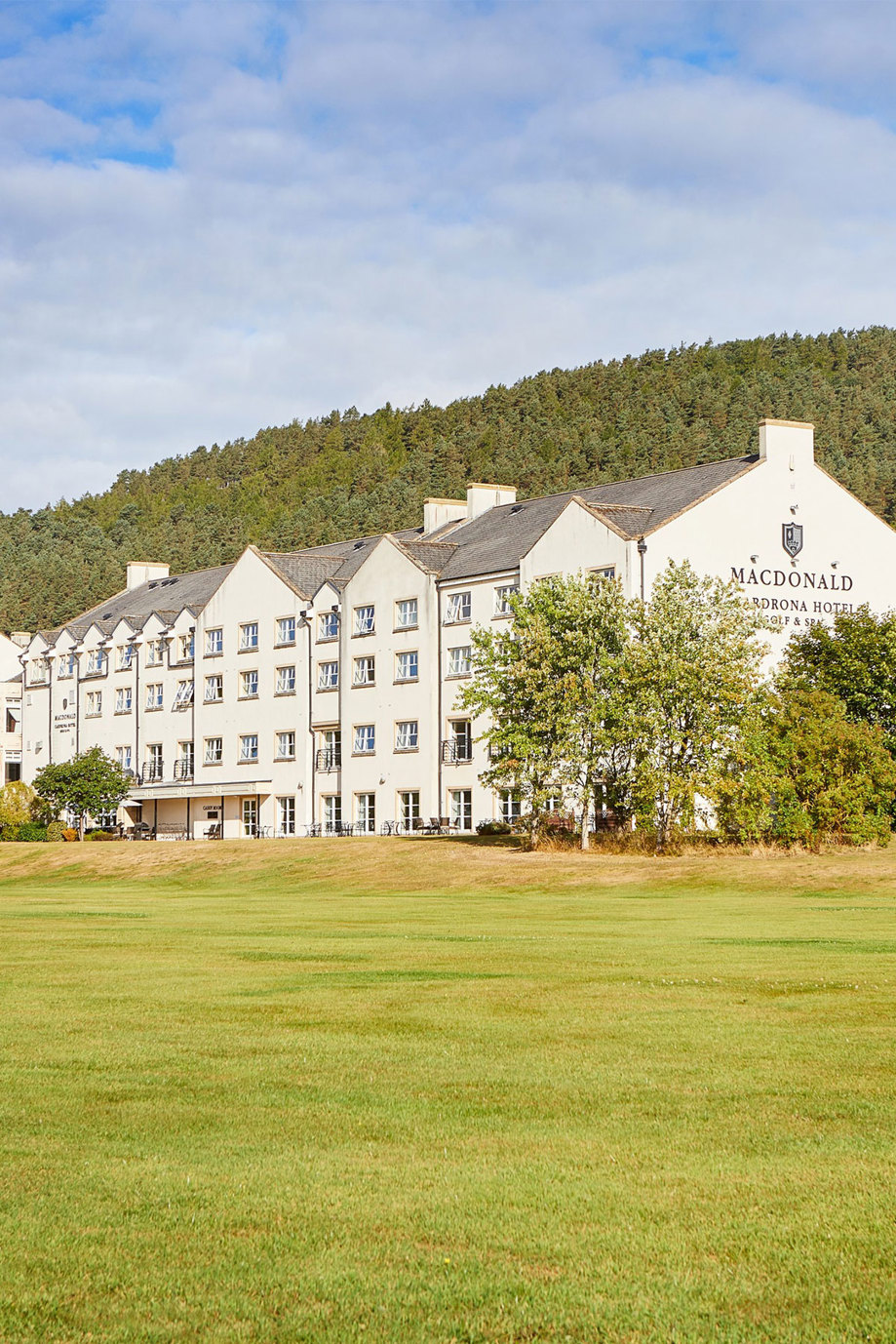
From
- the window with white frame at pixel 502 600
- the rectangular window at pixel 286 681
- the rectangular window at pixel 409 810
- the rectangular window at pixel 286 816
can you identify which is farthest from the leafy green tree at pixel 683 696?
the rectangular window at pixel 286 681

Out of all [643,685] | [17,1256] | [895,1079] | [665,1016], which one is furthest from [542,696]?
[17,1256]

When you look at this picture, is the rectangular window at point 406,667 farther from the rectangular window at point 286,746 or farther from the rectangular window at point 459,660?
the rectangular window at point 286,746

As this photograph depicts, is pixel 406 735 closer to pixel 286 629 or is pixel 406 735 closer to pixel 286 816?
pixel 286 816

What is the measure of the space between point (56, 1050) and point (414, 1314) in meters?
7.05

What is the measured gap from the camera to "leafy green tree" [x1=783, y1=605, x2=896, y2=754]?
55.4 m

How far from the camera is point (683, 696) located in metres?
50.3

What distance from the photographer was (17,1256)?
736 centimetres

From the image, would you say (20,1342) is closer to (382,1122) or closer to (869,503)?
(382,1122)

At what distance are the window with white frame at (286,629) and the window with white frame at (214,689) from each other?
559 cm

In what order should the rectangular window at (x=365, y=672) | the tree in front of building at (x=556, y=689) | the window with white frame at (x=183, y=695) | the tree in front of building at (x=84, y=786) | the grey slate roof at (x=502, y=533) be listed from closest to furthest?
1. the tree in front of building at (x=556, y=689)
2. the grey slate roof at (x=502, y=533)
3. the rectangular window at (x=365, y=672)
4. the tree in front of building at (x=84, y=786)
5. the window with white frame at (x=183, y=695)

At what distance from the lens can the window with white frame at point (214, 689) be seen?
273 feet

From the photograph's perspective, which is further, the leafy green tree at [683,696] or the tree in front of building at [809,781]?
the leafy green tree at [683,696]

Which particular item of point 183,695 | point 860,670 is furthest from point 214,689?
point 860,670

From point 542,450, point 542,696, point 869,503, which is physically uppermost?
point 542,450
